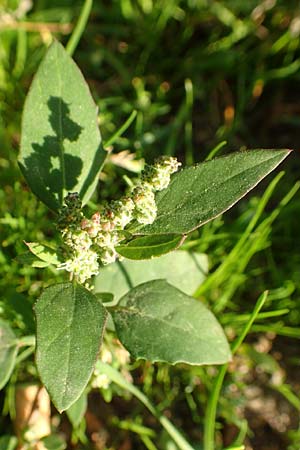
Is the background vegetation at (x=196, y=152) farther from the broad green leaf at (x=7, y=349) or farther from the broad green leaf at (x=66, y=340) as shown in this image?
the broad green leaf at (x=66, y=340)

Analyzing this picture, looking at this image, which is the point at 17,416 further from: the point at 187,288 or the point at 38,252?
the point at 38,252

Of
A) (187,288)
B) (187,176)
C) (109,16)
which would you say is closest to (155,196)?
(187,176)

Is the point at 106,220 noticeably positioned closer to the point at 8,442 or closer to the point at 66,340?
the point at 66,340

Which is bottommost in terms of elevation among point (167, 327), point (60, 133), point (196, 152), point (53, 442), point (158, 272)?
point (53, 442)

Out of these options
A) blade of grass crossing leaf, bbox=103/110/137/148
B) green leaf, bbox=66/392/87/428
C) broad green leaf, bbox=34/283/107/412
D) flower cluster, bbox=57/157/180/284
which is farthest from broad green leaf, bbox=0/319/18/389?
blade of grass crossing leaf, bbox=103/110/137/148

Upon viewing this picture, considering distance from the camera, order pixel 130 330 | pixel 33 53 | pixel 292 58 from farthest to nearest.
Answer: pixel 292 58, pixel 33 53, pixel 130 330

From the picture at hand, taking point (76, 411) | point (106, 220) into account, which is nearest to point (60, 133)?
point (106, 220)
